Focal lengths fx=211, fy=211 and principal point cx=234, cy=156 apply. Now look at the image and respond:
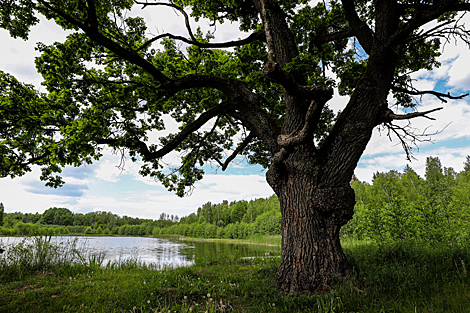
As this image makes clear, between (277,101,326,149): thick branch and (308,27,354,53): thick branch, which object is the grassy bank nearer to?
(277,101,326,149): thick branch

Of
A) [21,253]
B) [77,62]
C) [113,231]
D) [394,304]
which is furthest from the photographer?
[113,231]

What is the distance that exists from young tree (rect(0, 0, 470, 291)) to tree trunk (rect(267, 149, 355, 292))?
0.02 m

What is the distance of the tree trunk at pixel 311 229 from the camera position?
3.90 meters

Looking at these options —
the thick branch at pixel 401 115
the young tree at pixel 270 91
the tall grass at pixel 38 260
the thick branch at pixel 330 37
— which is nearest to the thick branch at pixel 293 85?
the young tree at pixel 270 91

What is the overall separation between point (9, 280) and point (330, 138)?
887cm

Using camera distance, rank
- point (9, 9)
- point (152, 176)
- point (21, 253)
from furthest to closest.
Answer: point (152, 176) < point (21, 253) < point (9, 9)

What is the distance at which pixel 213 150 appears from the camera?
8.80 meters

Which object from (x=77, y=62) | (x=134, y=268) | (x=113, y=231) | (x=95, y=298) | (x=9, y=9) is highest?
(x=9, y=9)

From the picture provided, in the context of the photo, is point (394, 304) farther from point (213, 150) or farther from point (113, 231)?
point (113, 231)

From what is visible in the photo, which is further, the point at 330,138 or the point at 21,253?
the point at 21,253

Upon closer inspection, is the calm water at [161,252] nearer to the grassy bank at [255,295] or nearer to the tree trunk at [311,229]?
the grassy bank at [255,295]

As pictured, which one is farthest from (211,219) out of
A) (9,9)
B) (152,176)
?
(9,9)

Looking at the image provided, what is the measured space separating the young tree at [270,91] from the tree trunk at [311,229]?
0.02 metres

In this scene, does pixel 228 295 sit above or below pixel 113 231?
above
